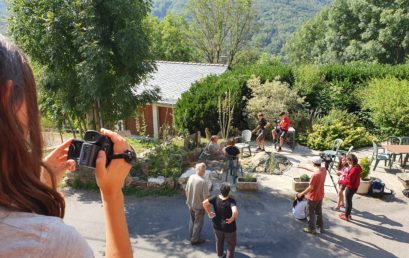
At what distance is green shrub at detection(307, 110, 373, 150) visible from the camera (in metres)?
14.9

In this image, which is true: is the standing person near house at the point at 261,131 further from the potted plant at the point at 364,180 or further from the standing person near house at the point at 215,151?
the potted plant at the point at 364,180

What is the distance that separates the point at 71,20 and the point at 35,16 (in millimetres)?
854

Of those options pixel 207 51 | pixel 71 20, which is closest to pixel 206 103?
pixel 71 20

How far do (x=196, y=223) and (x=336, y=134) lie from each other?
848 centimetres

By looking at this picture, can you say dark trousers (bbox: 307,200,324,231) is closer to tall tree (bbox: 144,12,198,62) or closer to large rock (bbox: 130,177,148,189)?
large rock (bbox: 130,177,148,189)

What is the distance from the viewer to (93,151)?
141 cm

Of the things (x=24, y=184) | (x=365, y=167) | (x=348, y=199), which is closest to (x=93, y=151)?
(x=24, y=184)

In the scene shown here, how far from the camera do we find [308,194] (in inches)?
340

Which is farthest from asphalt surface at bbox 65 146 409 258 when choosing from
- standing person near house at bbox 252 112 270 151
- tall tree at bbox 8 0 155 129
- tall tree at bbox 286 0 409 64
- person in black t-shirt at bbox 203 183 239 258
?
tall tree at bbox 286 0 409 64

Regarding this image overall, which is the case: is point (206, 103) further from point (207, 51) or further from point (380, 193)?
point (207, 51)

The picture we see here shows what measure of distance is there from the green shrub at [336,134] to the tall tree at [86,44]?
688cm

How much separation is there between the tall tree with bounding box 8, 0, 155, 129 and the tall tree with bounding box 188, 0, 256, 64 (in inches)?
1309

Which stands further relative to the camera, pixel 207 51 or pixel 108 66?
pixel 207 51

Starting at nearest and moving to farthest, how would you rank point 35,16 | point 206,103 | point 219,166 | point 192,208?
point 192,208, point 35,16, point 219,166, point 206,103
